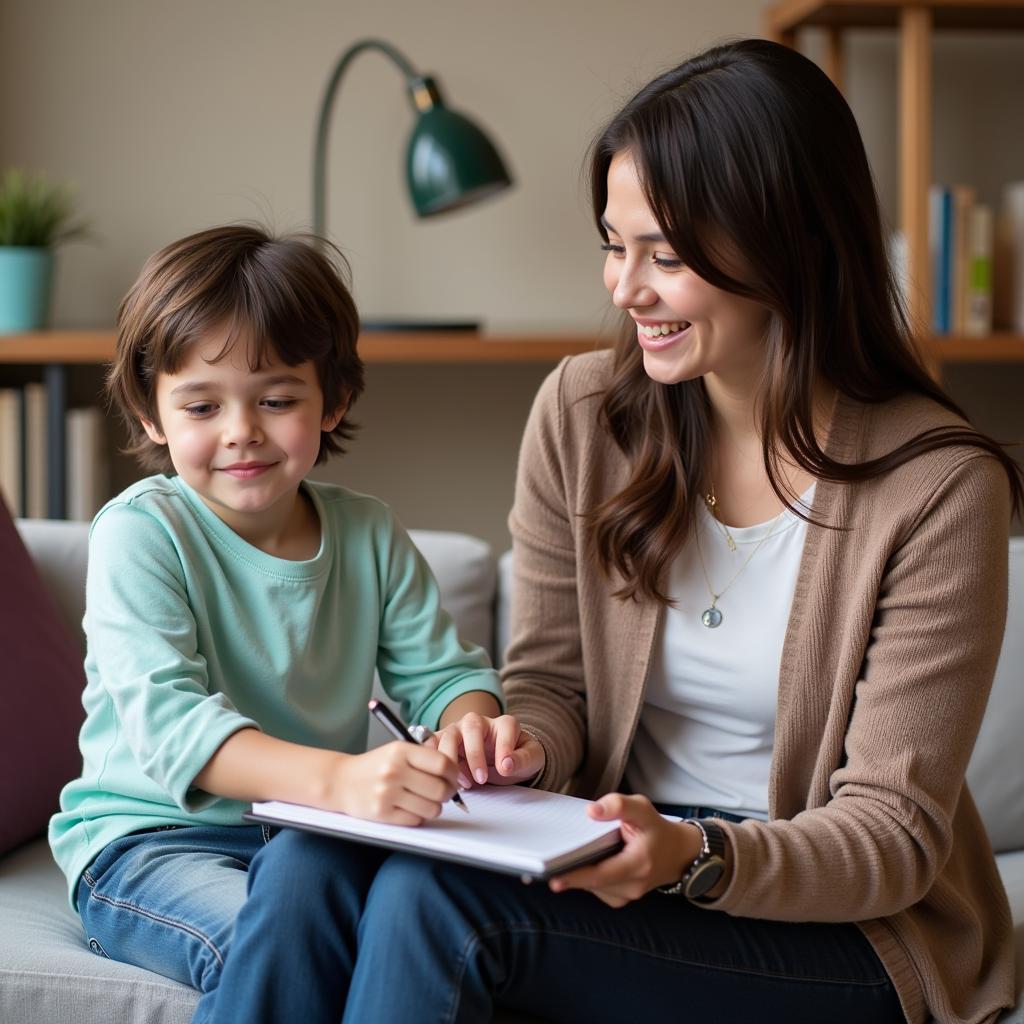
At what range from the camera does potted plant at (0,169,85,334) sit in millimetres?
2334

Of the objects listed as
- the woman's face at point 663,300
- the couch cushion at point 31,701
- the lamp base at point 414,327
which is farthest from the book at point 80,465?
the woman's face at point 663,300

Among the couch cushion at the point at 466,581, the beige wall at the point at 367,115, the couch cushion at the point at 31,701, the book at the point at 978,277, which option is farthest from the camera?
the beige wall at the point at 367,115

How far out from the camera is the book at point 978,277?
8.20ft

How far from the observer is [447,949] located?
3.45ft

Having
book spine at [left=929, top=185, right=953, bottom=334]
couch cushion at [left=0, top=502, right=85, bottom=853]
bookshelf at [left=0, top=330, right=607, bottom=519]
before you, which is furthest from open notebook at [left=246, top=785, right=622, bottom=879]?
book spine at [left=929, top=185, right=953, bottom=334]

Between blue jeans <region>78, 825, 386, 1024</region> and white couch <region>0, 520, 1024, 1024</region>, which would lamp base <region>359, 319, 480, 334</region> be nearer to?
white couch <region>0, 520, 1024, 1024</region>

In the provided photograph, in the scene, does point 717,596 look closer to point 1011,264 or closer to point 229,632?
point 229,632

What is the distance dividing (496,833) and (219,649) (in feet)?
1.22

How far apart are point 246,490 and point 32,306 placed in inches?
51.0

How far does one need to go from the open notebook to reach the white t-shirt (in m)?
0.28

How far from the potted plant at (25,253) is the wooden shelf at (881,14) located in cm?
132

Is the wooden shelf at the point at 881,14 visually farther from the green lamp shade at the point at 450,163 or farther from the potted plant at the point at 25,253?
the potted plant at the point at 25,253

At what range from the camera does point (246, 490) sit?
1.25 meters

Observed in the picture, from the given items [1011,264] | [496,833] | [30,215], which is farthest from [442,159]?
[496,833]
